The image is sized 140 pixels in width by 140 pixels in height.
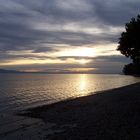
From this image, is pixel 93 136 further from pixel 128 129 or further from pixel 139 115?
pixel 139 115

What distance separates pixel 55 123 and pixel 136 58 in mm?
23539

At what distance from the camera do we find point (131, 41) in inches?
1661

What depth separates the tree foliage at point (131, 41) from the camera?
4116 centimetres

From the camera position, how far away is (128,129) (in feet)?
63.0

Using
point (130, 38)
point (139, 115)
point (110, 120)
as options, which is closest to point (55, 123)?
point (110, 120)

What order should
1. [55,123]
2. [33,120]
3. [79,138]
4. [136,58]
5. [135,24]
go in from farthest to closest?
1. [136,58]
2. [135,24]
3. [33,120]
4. [55,123]
5. [79,138]

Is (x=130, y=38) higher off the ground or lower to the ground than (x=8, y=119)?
higher

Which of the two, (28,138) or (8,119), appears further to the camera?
(8,119)

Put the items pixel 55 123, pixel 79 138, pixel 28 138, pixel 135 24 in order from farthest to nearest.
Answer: pixel 135 24, pixel 55 123, pixel 28 138, pixel 79 138

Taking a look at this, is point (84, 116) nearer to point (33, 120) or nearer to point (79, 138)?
point (33, 120)

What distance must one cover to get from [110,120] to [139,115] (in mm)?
2370

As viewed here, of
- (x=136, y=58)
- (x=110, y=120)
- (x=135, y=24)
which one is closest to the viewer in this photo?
(x=110, y=120)

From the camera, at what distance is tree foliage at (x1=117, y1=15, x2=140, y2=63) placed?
1620 inches

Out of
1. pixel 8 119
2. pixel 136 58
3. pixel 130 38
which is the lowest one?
pixel 8 119
